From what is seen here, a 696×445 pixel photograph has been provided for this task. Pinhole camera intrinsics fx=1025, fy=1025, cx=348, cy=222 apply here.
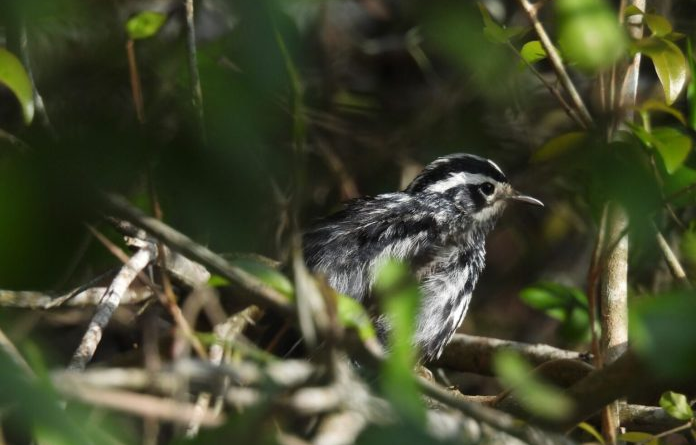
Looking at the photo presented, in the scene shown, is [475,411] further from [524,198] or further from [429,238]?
[524,198]

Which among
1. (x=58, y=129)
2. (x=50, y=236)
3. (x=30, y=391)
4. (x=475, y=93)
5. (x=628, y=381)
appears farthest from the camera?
(x=475, y=93)

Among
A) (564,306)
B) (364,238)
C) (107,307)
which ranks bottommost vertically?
(564,306)

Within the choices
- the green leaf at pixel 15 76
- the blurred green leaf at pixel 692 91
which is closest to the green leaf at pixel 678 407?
the blurred green leaf at pixel 692 91

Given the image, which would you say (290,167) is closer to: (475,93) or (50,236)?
(50,236)

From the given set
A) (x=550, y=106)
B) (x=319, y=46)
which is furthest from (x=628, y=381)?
(x=319, y=46)

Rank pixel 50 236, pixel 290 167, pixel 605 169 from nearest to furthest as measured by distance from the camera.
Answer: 1. pixel 50 236
2. pixel 605 169
3. pixel 290 167

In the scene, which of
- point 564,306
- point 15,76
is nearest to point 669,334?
point 15,76
